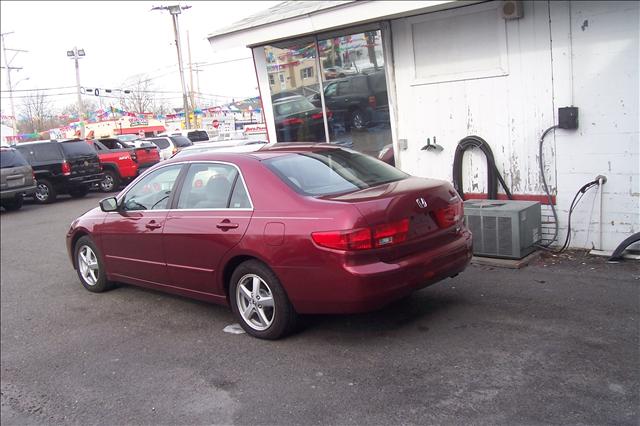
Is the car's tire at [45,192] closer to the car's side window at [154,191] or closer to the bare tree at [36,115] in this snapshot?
the car's side window at [154,191]

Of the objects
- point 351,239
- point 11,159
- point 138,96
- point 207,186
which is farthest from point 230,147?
point 138,96

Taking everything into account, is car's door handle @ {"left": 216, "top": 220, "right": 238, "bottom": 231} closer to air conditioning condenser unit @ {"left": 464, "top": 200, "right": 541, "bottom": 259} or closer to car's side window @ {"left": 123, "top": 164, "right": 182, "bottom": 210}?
car's side window @ {"left": 123, "top": 164, "right": 182, "bottom": 210}

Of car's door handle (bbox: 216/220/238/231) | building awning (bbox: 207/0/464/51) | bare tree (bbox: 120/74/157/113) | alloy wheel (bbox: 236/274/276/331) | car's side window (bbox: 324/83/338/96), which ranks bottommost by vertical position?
alloy wheel (bbox: 236/274/276/331)

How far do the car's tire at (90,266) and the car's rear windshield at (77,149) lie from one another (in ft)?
39.7

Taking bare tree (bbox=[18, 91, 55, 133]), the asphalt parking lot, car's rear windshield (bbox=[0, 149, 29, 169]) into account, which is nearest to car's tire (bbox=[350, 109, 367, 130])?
the asphalt parking lot

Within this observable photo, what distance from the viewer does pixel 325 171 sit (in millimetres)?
5152

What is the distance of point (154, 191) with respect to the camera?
6.00 meters

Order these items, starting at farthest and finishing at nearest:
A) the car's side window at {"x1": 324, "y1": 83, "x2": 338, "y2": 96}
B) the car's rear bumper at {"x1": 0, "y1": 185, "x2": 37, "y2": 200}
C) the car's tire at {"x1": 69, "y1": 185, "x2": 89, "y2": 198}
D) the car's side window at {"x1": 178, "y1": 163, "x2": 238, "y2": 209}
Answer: the car's tire at {"x1": 69, "y1": 185, "x2": 89, "y2": 198}, the car's rear bumper at {"x1": 0, "y1": 185, "x2": 37, "y2": 200}, the car's side window at {"x1": 324, "y1": 83, "x2": 338, "y2": 96}, the car's side window at {"x1": 178, "y1": 163, "x2": 238, "y2": 209}

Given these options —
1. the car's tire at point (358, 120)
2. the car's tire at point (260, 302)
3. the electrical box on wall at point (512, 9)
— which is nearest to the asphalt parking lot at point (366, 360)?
the car's tire at point (260, 302)

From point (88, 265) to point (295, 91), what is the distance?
4208mm

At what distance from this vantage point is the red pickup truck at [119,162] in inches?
781

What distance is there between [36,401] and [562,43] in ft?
21.0

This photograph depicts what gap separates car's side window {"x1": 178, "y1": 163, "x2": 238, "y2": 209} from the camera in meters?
5.22

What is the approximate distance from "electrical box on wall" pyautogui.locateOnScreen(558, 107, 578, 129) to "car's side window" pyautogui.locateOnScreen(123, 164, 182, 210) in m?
4.35
